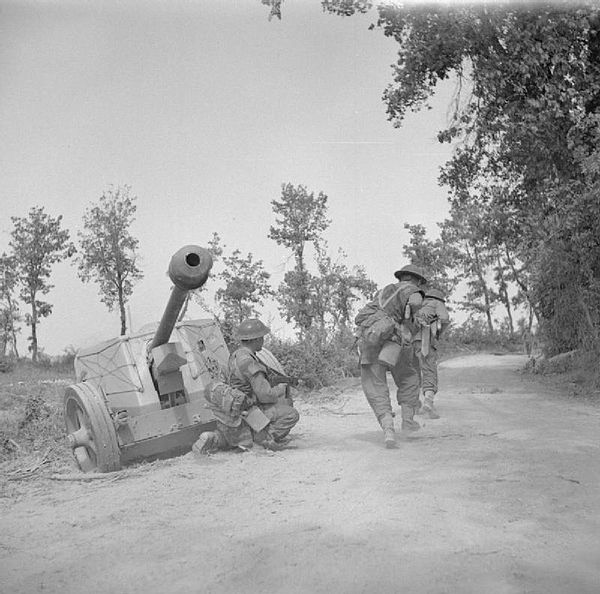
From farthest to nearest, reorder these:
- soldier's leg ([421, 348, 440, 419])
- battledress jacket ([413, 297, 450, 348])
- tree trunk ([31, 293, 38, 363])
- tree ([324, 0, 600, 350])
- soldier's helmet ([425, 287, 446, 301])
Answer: tree trunk ([31, 293, 38, 363]), tree ([324, 0, 600, 350]), soldier's leg ([421, 348, 440, 419]), soldier's helmet ([425, 287, 446, 301]), battledress jacket ([413, 297, 450, 348])

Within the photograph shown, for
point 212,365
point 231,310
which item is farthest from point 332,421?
point 231,310

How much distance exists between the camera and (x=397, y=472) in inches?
194

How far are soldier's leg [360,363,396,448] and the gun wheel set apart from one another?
8.17ft

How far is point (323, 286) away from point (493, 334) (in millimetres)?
10420

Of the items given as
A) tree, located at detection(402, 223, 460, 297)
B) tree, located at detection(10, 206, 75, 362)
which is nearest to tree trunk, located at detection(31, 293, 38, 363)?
tree, located at detection(10, 206, 75, 362)

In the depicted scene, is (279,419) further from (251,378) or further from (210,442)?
(210,442)

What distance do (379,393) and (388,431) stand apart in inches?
18.3

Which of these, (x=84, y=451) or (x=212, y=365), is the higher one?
(x=212, y=365)

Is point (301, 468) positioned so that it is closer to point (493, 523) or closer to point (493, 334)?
point (493, 523)

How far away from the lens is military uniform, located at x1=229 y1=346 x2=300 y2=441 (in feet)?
20.8

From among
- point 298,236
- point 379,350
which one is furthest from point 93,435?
point 298,236

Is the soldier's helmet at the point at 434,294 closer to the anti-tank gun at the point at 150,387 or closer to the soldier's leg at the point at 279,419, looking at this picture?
the soldier's leg at the point at 279,419

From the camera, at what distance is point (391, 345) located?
6.52 metres

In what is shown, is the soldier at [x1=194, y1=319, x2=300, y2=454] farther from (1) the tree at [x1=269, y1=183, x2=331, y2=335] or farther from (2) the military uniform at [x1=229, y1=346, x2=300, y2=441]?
(1) the tree at [x1=269, y1=183, x2=331, y2=335]
